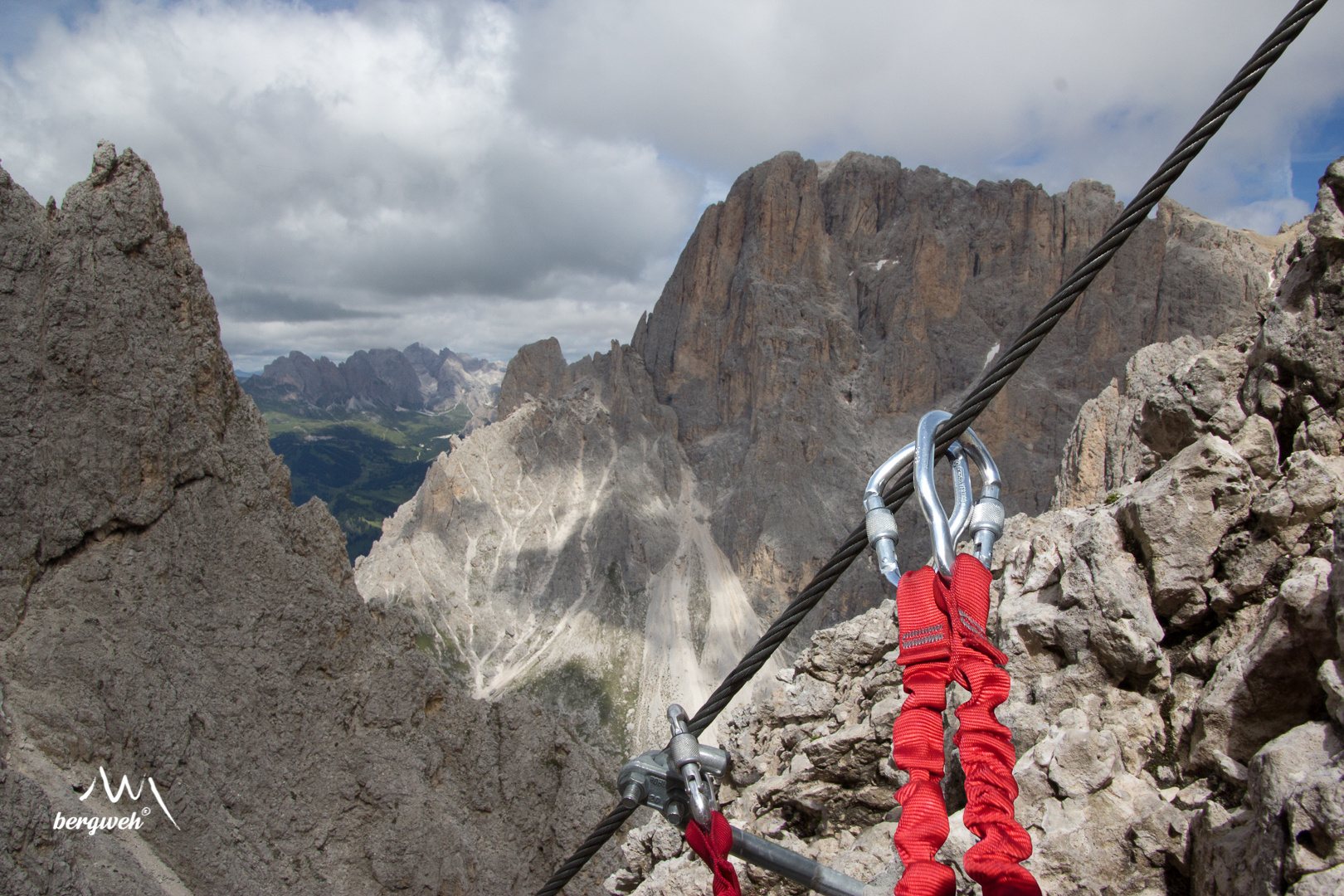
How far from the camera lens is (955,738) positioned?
2.81 meters

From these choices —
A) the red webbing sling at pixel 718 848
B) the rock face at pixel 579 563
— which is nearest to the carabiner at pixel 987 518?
the red webbing sling at pixel 718 848

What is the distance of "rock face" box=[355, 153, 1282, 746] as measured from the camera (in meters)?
124

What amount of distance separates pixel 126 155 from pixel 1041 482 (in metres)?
136

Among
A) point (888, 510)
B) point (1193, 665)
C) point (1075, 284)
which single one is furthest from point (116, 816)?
point (1075, 284)

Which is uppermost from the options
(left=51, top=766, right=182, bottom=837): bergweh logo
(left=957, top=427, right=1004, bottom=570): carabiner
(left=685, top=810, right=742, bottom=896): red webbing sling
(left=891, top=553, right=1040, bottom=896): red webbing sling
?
(left=957, top=427, right=1004, bottom=570): carabiner

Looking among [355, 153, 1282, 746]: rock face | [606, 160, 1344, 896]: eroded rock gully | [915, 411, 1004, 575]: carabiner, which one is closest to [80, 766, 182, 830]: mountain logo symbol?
[606, 160, 1344, 896]: eroded rock gully

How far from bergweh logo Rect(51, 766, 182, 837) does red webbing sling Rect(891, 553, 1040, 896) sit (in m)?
21.9

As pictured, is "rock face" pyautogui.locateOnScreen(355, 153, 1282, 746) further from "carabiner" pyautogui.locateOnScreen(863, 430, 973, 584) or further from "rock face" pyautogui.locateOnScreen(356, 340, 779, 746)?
"carabiner" pyautogui.locateOnScreen(863, 430, 973, 584)

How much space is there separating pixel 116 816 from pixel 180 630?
550 cm

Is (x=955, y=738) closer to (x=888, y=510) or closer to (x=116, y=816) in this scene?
(x=888, y=510)

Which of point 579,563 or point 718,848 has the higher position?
point 718,848

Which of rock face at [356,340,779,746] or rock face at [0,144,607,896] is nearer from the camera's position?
rock face at [0,144,607,896]

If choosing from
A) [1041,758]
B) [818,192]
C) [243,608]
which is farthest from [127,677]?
[818,192]

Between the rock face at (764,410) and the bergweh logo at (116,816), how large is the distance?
9824 cm
